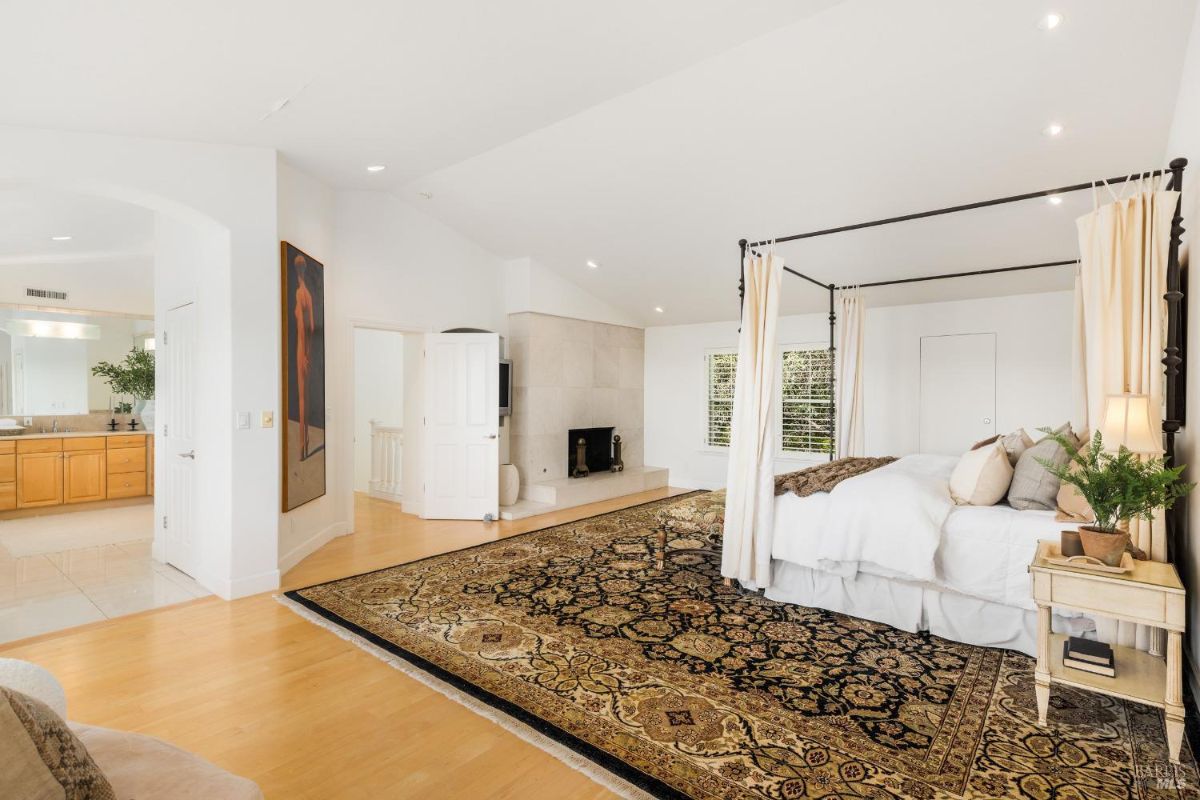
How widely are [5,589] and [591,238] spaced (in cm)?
557

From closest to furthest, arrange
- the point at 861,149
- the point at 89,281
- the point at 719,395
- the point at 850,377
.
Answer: the point at 861,149
the point at 850,377
the point at 89,281
the point at 719,395

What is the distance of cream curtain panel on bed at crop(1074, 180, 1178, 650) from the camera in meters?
2.67

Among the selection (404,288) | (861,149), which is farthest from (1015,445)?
(404,288)

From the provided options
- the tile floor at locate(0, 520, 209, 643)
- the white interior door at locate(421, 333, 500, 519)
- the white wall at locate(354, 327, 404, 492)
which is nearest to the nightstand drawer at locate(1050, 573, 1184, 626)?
the tile floor at locate(0, 520, 209, 643)

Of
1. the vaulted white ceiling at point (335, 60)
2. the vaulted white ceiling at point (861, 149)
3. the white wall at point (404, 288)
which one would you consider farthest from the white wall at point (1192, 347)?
the white wall at point (404, 288)

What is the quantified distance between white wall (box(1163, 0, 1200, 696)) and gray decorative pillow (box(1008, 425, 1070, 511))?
543 millimetres

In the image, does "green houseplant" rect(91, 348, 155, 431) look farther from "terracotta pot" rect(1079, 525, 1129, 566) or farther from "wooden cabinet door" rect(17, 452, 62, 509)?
"terracotta pot" rect(1079, 525, 1129, 566)

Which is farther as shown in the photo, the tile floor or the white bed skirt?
the tile floor

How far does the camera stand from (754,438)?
400 cm

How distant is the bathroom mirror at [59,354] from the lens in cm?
684

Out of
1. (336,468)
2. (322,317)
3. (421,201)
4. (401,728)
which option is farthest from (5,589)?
(421,201)

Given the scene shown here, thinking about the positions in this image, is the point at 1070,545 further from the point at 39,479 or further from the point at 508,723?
the point at 39,479

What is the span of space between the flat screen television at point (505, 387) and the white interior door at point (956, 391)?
473cm

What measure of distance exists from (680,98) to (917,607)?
3.54 m
